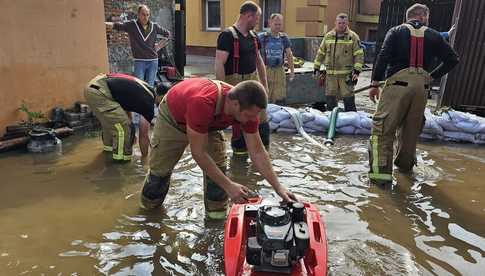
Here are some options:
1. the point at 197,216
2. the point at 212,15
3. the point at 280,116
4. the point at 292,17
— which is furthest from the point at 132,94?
the point at 212,15

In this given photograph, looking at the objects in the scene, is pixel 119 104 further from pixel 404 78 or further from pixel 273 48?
pixel 273 48

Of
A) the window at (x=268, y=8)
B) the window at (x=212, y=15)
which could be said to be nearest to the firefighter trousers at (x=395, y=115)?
the window at (x=268, y=8)

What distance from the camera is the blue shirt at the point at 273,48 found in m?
7.43

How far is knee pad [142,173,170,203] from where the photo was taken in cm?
361

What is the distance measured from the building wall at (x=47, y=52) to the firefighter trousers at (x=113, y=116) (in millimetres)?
1301

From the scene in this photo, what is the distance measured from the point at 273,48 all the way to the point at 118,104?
328cm

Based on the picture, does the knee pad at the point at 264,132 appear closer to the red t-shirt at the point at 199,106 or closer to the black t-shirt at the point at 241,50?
the black t-shirt at the point at 241,50

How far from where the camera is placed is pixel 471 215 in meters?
3.84

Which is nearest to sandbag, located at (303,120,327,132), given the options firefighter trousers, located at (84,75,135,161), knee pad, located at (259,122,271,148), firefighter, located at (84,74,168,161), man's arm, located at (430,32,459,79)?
knee pad, located at (259,122,271,148)

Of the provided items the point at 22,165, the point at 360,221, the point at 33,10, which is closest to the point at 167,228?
the point at 360,221

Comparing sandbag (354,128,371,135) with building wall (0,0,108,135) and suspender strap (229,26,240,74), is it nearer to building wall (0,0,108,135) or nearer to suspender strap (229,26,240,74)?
suspender strap (229,26,240,74)

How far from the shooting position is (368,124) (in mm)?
6504

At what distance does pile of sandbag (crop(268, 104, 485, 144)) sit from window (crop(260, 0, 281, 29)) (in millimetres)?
8462

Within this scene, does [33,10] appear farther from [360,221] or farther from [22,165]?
[360,221]
